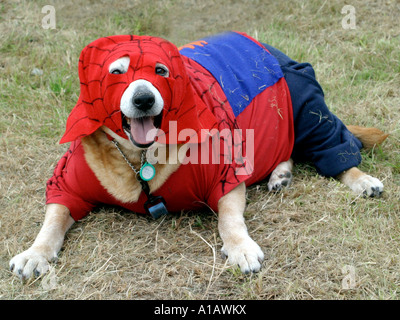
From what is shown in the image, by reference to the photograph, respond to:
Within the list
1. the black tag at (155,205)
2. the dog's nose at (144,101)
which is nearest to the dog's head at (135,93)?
the dog's nose at (144,101)

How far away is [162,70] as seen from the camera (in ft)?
8.64

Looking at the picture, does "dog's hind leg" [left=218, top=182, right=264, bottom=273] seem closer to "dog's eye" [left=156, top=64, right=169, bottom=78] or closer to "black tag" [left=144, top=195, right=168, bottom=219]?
"black tag" [left=144, top=195, right=168, bottom=219]

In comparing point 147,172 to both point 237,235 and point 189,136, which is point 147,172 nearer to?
point 189,136

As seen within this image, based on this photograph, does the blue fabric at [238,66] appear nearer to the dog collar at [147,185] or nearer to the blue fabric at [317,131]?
the blue fabric at [317,131]

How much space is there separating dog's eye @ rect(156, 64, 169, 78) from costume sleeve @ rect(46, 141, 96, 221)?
2.22 feet

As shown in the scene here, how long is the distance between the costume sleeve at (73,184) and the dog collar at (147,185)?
241 millimetres

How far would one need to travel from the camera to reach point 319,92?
3.65 metres

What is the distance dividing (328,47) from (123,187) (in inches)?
131

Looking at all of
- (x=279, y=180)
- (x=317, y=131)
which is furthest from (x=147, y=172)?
(x=317, y=131)

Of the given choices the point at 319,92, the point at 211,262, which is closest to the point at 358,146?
the point at 319,92

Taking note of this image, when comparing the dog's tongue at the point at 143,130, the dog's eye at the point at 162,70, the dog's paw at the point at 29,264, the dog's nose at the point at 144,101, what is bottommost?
the dog's paw at the point at 29,264

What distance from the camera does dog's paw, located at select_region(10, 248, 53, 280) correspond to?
8.48 ft

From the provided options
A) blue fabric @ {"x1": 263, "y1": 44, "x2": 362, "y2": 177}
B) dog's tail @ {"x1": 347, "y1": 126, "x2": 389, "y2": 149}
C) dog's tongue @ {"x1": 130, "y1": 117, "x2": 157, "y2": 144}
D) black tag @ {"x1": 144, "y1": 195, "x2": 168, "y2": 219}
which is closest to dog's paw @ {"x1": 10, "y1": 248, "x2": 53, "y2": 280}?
black tag @ {"x1": 144, "y1": 195, "x2": 168, "y2": 219}

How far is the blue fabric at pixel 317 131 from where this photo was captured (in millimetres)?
3492
